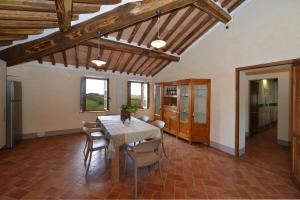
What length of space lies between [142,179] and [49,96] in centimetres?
445

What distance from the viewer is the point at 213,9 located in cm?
305

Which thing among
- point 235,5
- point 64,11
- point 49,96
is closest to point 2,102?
point 49,96

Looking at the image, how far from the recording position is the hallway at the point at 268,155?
9.43ft

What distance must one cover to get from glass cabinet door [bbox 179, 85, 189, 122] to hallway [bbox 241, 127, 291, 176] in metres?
1.86

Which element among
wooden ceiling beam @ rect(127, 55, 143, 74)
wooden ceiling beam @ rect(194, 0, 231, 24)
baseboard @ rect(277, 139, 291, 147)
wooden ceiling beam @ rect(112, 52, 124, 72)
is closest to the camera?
wooden ceiling beam @ rect(194, 0, 231, 24)

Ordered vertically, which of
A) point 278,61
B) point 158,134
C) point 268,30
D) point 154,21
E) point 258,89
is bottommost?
point 158,134

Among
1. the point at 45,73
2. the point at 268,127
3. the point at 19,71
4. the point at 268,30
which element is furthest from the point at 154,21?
the point at 268,127

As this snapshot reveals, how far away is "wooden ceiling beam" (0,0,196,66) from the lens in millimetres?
2318

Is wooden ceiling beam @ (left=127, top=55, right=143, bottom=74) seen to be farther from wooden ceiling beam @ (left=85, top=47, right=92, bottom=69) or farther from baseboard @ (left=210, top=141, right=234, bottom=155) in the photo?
baseboard @ (left=210, top=141, right=234, bottom=155)

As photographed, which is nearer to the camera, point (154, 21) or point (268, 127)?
point (154, 21)

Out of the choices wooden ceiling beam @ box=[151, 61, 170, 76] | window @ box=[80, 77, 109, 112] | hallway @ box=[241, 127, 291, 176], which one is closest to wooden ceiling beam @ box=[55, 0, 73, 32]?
window @ box=[80, 77, 109, 112]

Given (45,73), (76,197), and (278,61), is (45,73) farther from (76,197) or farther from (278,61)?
(278,61)

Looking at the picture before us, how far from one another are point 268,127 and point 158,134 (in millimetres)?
6461

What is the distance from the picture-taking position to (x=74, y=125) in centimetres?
532
